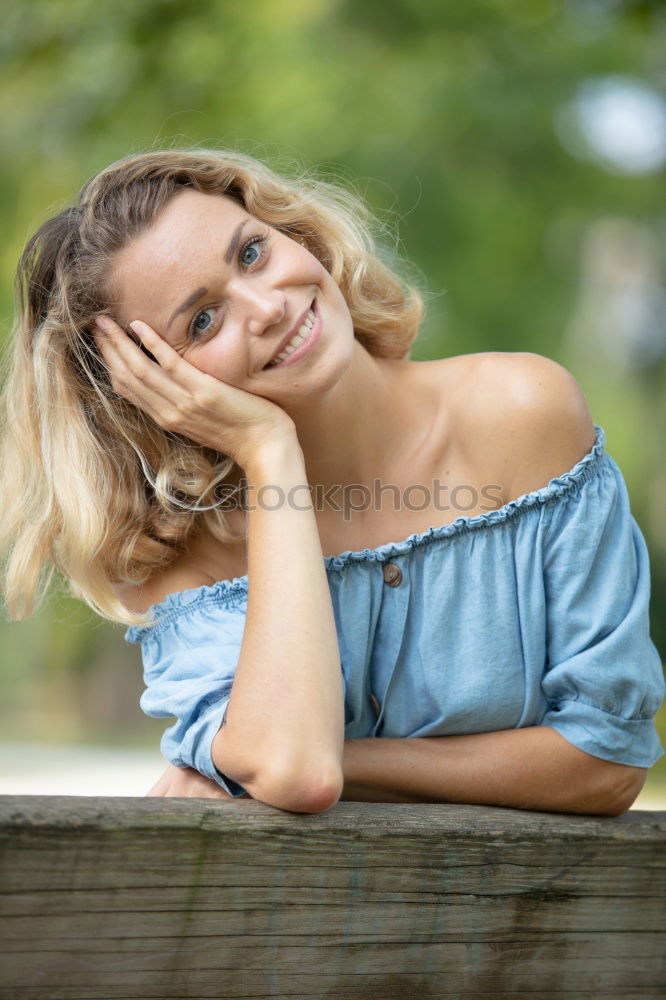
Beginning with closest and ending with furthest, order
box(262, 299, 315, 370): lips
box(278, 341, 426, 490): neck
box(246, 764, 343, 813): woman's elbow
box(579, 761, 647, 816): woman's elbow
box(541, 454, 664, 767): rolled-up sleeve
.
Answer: box(246, 764, 343, 813): woman's elbow < box(579, 761, 647, 816): woman's elbow < box(541, 454, 664, 767): rolled-up sleeve < box(262, 299, 315, 370): lips < box(278, 341, 426, 490): neck

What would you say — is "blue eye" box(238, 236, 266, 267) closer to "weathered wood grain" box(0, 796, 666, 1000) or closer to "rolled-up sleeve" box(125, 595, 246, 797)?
"rolled-up sleeve" box(125, 595, 246, 797)

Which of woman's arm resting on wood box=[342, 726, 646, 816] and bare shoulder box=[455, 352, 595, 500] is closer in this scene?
woman's arm resting on wood box=[342, 726, 646, 816]

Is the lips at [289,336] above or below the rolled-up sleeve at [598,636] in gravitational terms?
above

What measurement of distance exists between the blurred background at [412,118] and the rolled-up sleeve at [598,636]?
4.80 m

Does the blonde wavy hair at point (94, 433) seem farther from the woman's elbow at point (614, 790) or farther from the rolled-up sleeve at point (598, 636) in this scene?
the woman's elbow at point (614, 790)

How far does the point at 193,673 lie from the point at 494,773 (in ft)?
1.99

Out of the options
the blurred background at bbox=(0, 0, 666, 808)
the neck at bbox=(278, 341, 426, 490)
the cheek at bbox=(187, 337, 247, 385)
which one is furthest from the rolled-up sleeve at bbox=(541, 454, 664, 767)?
the blurred background at bbox=(0, 0, 666, 808)

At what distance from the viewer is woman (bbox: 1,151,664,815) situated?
2.08 meters

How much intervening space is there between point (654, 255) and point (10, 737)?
27.3 ft

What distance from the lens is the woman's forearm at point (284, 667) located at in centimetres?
183

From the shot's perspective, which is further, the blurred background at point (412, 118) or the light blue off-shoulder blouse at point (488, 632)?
the blurred background at point (412, 118)

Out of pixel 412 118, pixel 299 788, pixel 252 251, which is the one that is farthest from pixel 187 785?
pixel 412 118

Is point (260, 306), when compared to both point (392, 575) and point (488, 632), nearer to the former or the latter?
point (392, 575)

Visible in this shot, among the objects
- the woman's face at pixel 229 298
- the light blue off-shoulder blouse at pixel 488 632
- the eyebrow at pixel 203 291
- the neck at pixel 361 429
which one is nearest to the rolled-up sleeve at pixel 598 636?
the light blue off-shoulder blouse at pixel 488 632
